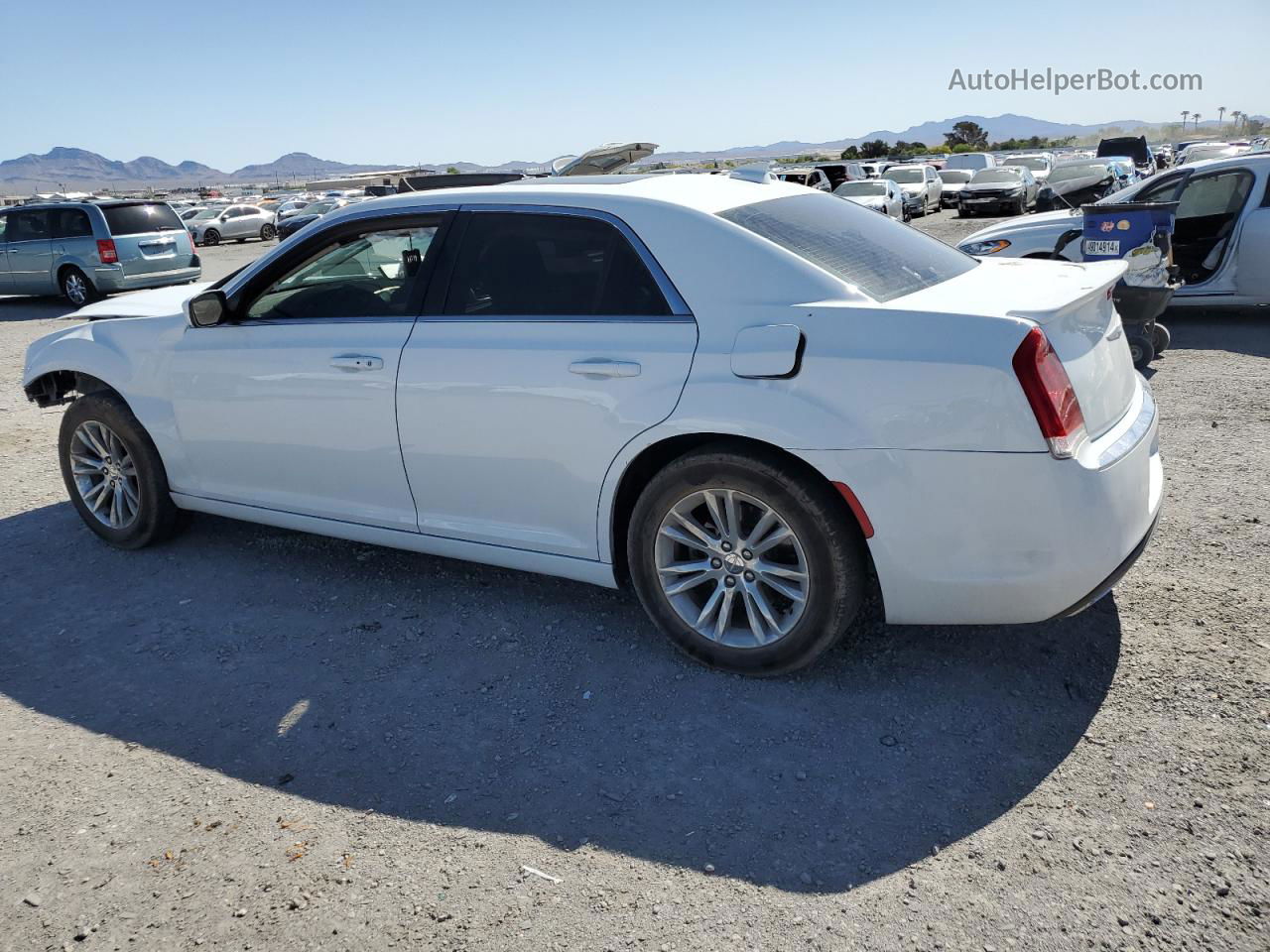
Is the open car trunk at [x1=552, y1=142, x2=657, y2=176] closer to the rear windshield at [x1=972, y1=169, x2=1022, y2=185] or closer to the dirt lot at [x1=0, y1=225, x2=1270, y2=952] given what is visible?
the dirt lot at [x1=0, y1=225, x2=1270, y2=952]

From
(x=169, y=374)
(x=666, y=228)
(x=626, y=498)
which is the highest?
(x=666, y=228)

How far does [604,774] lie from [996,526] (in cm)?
142

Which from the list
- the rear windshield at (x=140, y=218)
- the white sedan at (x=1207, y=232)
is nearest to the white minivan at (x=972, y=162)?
the rear windshield at (x=140, y=218)

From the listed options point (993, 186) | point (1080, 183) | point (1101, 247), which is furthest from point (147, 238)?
point (993, 186)

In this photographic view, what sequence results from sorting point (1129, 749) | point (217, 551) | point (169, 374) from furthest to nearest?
point (217, 551) → point (169, 374) → point (1129, 749)

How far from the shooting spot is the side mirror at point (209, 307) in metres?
4.48

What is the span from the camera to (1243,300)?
9320 mm

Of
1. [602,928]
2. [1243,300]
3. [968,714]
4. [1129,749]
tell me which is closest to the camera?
[602,928]

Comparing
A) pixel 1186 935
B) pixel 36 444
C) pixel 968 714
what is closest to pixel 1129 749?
pixel 968 714

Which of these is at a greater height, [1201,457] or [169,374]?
[169,374]

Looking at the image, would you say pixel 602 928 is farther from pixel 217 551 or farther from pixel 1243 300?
pixel 1243 300

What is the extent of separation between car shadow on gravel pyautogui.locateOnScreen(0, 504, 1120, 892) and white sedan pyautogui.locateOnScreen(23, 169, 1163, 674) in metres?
0.30

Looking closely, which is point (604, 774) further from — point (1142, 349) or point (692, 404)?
point (1142, 349)

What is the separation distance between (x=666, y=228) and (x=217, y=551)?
2987 millimetres
